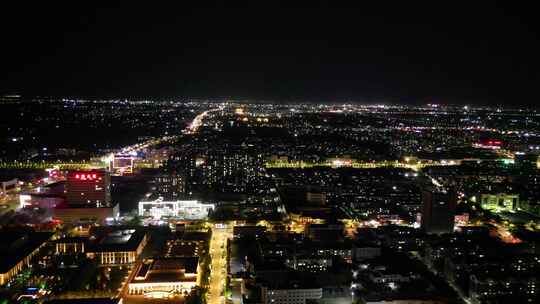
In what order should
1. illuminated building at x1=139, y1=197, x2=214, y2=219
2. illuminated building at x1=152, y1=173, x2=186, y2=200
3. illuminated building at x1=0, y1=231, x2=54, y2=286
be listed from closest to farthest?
illuminated building at x1=0, y1=231, x2=54, y2=286 → illuminated building at x1=139, y1=197, x2=214, y2=219 → illuminated building at x1=152, y1=173, x2=186, y2=200

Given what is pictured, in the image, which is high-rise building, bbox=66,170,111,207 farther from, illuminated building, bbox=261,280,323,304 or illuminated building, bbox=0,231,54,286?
illuminated building, bbox=261,280,323,304

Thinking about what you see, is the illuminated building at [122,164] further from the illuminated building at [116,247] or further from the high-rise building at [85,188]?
the illuminated building at [116,247]

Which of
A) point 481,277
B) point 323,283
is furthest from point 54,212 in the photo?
point 481,277

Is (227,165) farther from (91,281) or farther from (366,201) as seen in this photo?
(91,281)

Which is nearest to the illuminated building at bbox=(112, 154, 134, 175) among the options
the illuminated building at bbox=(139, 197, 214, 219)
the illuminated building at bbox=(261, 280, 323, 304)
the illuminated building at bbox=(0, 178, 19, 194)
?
the illuminated building at bbox=(0, 178, 19, 194)

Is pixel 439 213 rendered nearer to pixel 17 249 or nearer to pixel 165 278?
pixel 165 278

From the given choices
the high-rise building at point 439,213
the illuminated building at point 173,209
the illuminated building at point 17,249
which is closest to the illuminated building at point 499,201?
the high-rise building at point 439,213

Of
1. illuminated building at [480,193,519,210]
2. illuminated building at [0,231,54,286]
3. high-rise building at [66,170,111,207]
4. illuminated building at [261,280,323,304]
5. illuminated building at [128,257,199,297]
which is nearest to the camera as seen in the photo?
illuminated building at [261,280,323,304]
